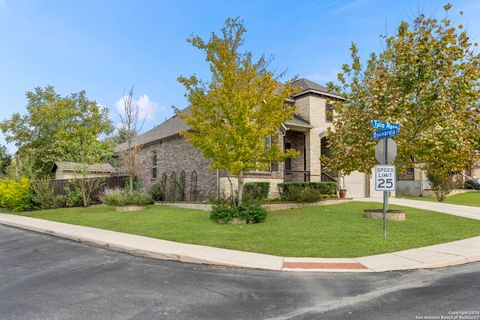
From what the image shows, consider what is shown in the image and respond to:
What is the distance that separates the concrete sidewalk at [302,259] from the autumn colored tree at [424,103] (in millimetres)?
4087

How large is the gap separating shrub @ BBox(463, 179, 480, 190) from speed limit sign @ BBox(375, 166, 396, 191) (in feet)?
91.7

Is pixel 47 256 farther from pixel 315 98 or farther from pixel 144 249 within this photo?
pixel 315 98

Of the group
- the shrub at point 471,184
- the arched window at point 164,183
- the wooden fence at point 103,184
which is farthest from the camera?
the shrub at point 471,184

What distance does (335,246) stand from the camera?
8977 millimetres

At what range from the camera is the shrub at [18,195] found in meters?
22.2

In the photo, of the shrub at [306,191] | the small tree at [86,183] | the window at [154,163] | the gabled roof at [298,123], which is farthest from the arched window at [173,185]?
the gabled roof at [298,123]

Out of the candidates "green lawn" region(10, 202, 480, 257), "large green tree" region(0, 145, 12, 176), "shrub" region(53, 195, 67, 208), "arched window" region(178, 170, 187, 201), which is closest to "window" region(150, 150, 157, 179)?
"arched window" region(178, 170, 187, 201)

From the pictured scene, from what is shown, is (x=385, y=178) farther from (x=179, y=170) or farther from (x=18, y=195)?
(x=18, y=195)

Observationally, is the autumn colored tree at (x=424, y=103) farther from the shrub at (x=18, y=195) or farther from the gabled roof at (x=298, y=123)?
the shrub at (x=18, y=195)

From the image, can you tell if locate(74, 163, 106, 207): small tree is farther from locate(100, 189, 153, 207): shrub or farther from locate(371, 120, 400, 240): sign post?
locate(371, 120, 400, 240): sign post

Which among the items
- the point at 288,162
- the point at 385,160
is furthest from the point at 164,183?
the point at 385,160

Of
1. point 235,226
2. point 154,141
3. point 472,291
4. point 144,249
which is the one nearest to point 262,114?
point 235,226

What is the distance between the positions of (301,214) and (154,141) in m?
13.0

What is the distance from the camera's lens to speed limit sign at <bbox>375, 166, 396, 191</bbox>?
9336mm
